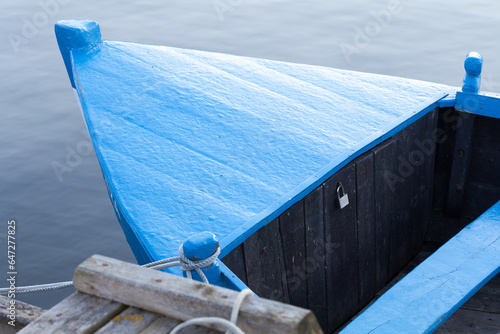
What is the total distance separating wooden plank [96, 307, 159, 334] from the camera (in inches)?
58.0

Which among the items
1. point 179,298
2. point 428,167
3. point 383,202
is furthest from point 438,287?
point 179,298

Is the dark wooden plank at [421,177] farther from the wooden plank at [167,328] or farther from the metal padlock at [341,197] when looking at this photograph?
the wooden plank at [167,328]

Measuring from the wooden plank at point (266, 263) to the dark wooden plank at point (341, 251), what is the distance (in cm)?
42

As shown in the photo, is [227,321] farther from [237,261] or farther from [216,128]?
[216,128]

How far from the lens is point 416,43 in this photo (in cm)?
1005

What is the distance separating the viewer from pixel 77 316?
1535mm

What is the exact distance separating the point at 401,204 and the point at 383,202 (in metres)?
0.23

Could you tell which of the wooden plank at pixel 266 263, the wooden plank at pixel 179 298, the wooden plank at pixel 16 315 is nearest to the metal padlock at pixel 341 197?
the wooden plank at pixel 266 263

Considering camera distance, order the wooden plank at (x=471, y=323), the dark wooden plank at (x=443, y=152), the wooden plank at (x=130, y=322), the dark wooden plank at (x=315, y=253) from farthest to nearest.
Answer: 1. the dark wooden plank at (x=443, y=152)
2. the wooden plank at (x=471, y=323)
3. the dark wooden plank at (x=315, y=253)
4. the wooden plank at (x=130, y=322)

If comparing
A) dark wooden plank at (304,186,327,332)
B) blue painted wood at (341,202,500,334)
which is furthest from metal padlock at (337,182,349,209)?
blue painted wood at (341,202,500,334)

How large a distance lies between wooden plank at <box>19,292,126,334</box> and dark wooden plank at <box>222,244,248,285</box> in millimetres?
1202

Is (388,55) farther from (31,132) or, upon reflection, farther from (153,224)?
(153,224)

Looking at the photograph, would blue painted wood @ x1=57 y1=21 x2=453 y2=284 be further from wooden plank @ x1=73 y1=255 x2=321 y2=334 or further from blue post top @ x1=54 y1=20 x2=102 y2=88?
wooden plank @ x1=73 y1=255 x2=321 y2=334

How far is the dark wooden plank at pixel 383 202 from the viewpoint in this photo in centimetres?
368
